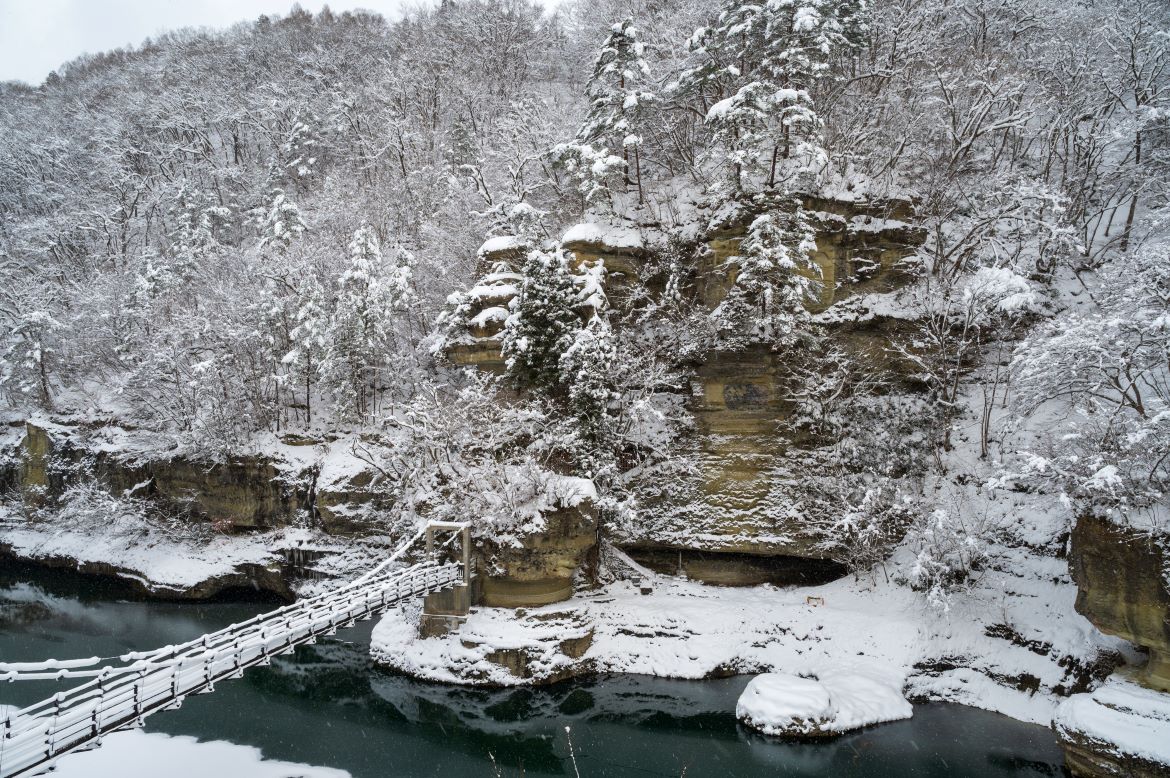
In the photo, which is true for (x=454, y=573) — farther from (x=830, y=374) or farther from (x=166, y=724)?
(x=830, y=374)

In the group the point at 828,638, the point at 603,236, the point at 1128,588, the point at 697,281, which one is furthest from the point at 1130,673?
the point at 603,236

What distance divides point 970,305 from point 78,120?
197 ft

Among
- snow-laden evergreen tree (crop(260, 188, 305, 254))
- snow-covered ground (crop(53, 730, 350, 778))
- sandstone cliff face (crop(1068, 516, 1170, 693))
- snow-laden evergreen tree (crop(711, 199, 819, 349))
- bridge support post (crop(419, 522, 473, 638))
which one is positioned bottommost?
snow-covered ground (crop(53, 730, 350, 778))

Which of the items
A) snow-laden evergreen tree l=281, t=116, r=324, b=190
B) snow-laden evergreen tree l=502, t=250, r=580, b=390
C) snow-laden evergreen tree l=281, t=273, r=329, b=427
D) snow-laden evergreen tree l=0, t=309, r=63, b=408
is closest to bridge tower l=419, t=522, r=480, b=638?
snow-laden evergreen tree l=502, t=250, r=580, b=390

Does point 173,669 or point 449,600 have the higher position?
point 173,669

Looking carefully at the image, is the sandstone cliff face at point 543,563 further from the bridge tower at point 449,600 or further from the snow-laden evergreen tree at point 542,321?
the snow-laden evergreen tree at point 542,321

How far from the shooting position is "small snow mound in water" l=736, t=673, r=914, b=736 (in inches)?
536

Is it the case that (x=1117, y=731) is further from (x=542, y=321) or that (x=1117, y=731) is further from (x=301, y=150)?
(x=301, y=150)

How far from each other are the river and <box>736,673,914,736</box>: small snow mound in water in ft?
0.91

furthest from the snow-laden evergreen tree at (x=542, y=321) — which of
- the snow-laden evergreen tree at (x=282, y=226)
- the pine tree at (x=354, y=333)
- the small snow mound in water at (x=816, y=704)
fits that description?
the snow-laden evergreen tree at (x=282, y=226)

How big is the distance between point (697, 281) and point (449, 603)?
13908mm

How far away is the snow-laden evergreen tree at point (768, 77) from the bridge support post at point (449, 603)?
49.0ft

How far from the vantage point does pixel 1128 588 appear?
12102 millimetres

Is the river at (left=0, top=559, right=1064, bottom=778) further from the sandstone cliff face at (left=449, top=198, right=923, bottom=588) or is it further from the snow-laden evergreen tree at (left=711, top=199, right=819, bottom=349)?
the snow-laden evergreen tree at (left=711, top=199, right=819, bottom=349)
